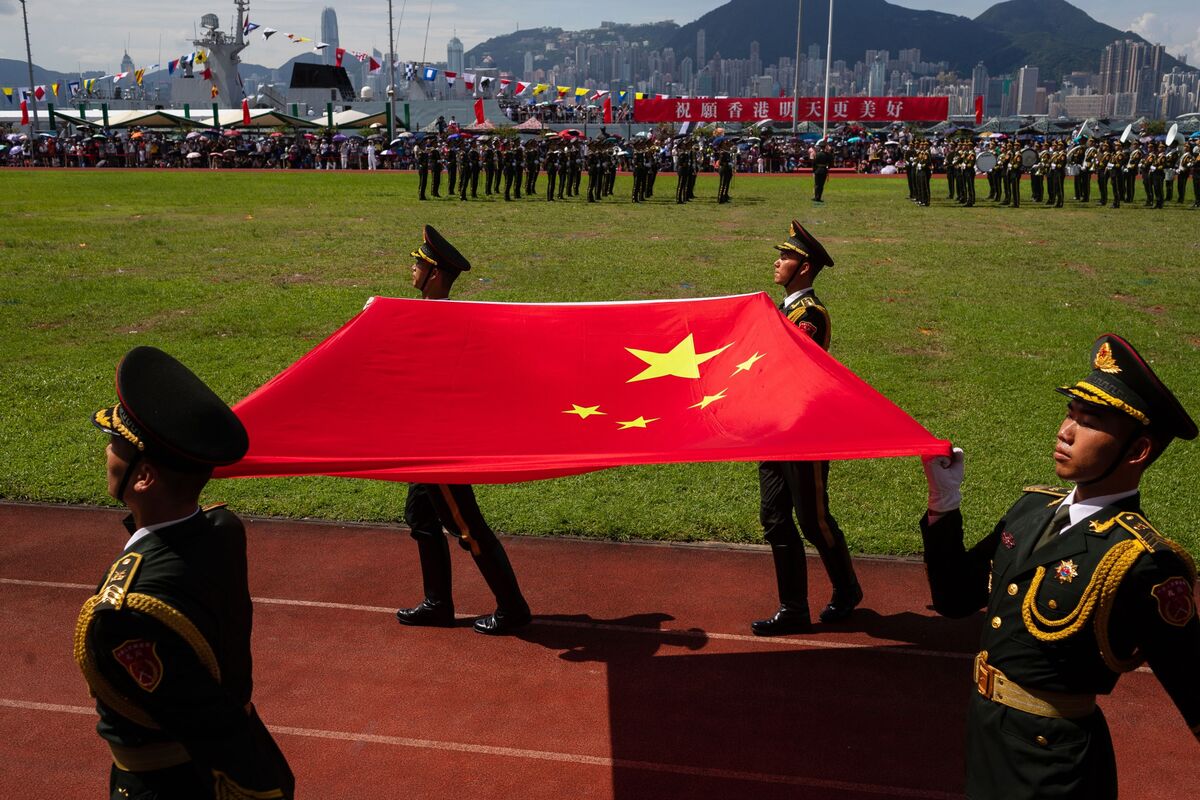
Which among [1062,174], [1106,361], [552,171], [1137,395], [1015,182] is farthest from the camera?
[552,171]

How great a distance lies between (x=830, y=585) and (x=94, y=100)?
11750 cm

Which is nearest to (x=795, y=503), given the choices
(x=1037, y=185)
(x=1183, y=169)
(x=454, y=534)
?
(x=454, y=534)

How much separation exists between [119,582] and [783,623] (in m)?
4.23

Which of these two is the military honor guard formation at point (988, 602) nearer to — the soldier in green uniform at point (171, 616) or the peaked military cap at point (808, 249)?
the soldier in green uniform at point (171, 616)

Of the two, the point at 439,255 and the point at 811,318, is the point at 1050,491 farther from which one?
the point at 439,255

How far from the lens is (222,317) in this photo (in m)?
15.1

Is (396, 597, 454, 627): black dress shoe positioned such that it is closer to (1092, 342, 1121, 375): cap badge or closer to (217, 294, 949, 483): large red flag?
(217, 294, 949, 483): large red flag

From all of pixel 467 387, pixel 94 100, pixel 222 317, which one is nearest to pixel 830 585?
pixel 467 387

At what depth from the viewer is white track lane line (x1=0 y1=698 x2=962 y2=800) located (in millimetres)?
4828

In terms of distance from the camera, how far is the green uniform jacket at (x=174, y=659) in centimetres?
286

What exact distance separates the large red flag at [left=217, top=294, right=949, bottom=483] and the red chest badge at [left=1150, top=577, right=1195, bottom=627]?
43.3 inches

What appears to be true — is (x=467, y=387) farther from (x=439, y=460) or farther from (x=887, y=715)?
(x=887, y=715)

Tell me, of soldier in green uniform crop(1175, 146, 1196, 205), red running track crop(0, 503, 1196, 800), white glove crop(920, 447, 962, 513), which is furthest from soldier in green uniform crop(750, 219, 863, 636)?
soldier in green uniform crop(1175, 146, 1196, 205)

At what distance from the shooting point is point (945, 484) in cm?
374
